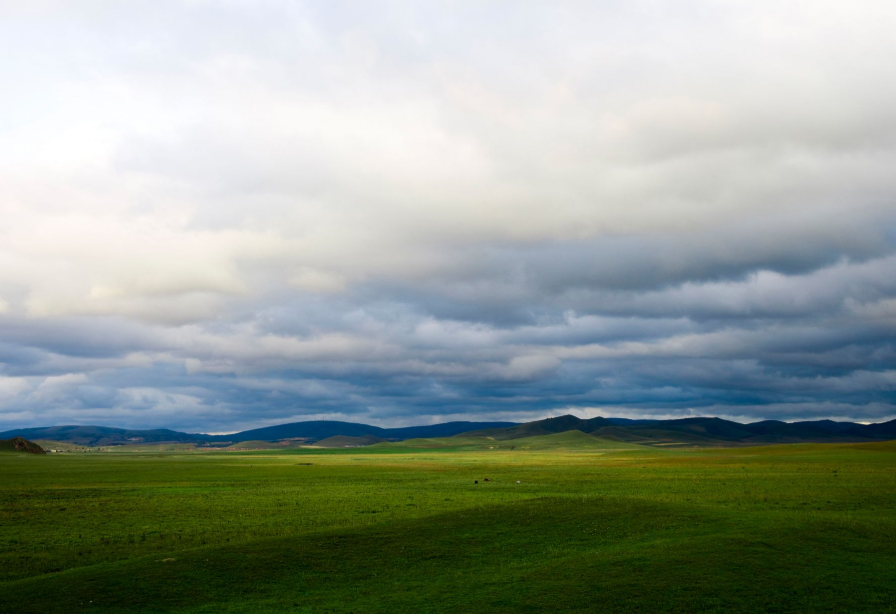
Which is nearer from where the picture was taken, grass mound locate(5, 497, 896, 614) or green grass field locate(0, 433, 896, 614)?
grass mound locate(5, 497, 896, 614)

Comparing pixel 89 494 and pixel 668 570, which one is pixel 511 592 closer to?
pixel 668 570

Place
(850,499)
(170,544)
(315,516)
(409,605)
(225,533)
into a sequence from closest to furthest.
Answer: (409,605)
(170,544)
(225,533)
(315,516)
(850,499)

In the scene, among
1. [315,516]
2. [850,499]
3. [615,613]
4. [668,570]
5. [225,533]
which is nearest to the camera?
[615,613]

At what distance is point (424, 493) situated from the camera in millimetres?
62875

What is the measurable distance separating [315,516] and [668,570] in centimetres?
2616

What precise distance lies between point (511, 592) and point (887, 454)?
125057 millimetres

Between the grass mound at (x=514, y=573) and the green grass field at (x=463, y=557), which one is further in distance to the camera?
the green grass field at (x=463, y=557)

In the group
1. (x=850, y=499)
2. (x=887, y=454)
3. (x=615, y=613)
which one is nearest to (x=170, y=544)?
(x=615, y=613)

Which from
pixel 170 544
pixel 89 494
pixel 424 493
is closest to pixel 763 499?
pixel 424 493

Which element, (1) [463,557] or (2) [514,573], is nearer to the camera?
(2) [514,573]

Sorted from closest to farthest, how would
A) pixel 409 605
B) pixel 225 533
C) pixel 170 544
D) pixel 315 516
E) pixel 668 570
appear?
pixel 409 605 → pixel 668 570 → pixel 170 544 → pixel 225 533 → pixel 315 516

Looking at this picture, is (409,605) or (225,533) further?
(225,533)

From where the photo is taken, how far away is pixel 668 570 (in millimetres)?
26438

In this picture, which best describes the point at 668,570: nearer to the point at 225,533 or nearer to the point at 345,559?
the point at 345,559
